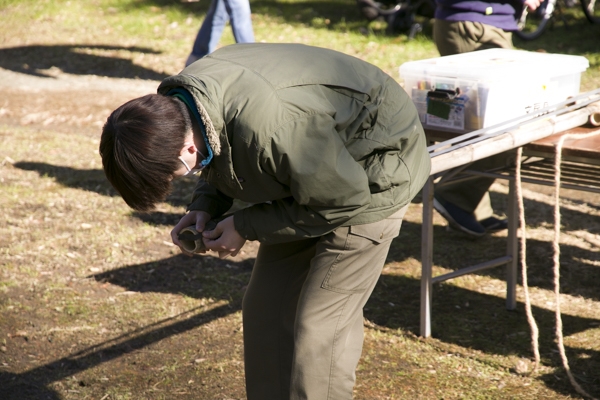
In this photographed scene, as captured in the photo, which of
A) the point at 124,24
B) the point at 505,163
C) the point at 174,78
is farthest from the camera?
the point at 124,24

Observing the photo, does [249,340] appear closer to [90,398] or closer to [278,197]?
[278,197]

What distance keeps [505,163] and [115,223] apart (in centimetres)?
256

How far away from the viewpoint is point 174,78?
180 centimetres

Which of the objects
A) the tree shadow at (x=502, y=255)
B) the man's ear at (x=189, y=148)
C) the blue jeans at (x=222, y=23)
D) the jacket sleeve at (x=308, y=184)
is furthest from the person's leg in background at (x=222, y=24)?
the man's ear at (x=189, y=148)

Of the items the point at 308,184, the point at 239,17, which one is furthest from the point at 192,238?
the point at 239,17

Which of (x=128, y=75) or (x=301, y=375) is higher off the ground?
(x=301, y=375)

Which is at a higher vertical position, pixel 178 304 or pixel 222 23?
pixel 222 23

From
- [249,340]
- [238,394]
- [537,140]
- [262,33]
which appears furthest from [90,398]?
[262,33]

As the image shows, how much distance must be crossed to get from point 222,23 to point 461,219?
4006mm

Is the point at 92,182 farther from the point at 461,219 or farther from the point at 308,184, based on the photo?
the point at 308,184

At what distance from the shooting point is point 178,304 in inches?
147

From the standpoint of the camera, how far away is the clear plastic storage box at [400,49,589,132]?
117 inches

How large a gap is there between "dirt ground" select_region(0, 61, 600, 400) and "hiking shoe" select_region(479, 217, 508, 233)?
72 mm

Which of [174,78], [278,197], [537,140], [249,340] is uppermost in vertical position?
[174,78]
